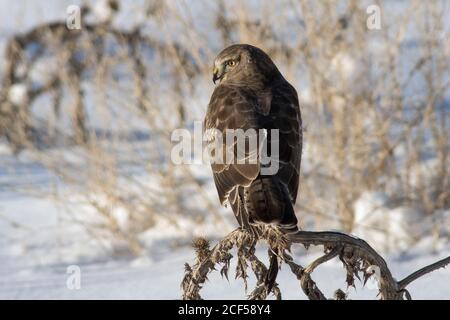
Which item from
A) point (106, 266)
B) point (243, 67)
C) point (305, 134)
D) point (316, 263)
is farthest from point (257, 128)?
point (106, 266)

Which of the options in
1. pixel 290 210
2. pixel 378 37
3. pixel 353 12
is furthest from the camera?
pixel 378 37

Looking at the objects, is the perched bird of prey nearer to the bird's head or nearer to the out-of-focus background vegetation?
the bird's head

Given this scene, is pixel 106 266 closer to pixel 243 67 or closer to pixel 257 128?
pixel 243 67

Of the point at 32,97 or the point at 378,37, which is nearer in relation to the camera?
the point at 378,37

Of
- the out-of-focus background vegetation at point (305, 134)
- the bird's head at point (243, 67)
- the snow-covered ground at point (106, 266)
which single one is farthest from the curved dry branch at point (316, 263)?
the out-of-focus background vegetation at point (305, 134)

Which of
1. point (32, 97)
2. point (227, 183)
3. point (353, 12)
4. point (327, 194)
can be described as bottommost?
point (227, 183)

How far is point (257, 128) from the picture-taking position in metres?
3.22

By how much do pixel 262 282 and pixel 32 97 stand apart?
19.9 ft

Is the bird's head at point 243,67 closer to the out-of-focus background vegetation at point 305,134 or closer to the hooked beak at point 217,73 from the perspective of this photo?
the hooked beak at point 217,73

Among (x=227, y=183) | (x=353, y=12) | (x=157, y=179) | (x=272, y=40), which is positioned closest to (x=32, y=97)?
(x=157, y=179)

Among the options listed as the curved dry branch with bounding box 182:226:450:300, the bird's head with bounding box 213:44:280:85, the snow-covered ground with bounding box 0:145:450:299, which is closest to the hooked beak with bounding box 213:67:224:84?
the bird's head with bounding box 213:44:280:85

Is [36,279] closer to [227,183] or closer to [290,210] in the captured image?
[227,183]

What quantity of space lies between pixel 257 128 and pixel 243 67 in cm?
72

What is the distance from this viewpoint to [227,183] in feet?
10.3
